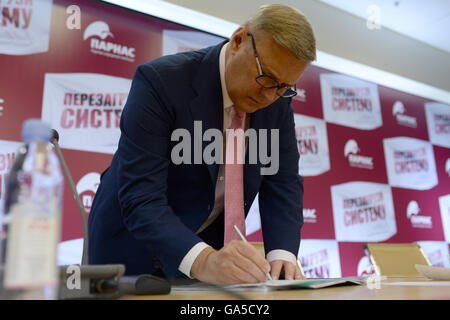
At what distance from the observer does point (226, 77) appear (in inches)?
45.9

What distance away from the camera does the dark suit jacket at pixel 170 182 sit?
0.91 metres

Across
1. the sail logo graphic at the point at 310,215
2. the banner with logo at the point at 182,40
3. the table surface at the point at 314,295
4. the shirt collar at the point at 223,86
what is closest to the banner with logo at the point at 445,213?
the sail logo graphic at the point at 310,215

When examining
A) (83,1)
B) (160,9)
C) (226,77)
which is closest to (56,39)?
(83,1)

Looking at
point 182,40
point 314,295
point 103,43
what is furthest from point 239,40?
point 182,40

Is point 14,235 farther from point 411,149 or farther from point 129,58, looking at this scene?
point 411,149

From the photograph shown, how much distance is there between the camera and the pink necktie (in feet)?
3.75

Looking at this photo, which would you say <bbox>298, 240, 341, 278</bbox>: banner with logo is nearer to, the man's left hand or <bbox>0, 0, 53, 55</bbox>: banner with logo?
the man's left hand

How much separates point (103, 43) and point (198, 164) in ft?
6.59

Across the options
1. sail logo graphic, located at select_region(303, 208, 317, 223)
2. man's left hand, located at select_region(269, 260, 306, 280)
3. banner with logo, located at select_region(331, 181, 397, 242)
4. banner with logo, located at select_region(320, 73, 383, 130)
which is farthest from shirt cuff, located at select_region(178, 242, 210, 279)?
banner with logo, located at select_region(320, 73, 383, 130)

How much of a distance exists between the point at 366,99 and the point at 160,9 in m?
2.34

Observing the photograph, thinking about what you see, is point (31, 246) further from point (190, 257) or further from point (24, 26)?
point (24, 26)

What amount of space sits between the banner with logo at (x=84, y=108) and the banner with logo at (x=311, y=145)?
1.64 meters

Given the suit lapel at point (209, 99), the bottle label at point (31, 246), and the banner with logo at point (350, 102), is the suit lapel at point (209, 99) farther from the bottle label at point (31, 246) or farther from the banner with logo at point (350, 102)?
the banner with logo at point (350, 102)

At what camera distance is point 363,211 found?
12.5ft
